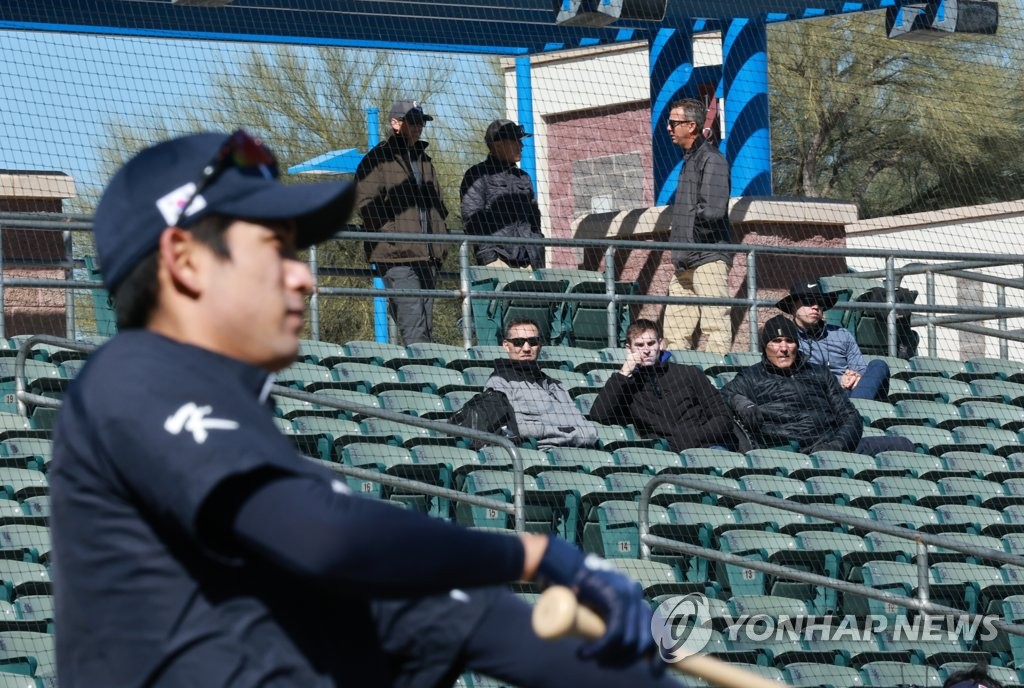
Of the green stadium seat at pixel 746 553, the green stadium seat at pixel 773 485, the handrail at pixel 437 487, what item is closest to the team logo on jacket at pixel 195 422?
the handrail at pixel 437 487

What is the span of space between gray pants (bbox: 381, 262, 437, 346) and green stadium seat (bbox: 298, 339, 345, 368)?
0.58m

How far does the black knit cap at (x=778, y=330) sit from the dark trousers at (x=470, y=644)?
599 centimetres

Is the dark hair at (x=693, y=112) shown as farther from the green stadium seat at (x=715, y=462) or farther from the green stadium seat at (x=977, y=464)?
the green stadium seat at (x=715, y=462)

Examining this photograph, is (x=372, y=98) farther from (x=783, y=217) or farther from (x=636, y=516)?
(x=636, y=516)

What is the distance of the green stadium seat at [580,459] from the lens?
647 centimetres

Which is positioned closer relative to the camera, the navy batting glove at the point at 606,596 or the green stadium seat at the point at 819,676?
the navy batting glove at the point at 606,596

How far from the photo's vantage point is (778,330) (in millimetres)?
7418

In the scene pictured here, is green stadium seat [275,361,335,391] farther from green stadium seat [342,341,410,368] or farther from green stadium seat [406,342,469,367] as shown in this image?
green stadium seat [406,342,469,367]

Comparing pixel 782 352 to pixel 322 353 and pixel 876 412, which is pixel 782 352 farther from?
pixel 322 353

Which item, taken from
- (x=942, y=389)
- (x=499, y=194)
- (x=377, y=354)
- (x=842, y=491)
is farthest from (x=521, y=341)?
(x=942, y=389)

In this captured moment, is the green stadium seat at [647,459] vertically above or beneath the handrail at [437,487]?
beneath

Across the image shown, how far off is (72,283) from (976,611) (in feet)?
13.2

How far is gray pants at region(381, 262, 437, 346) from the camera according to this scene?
820 centimetres

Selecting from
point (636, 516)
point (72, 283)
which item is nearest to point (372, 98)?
point (72, 283)
